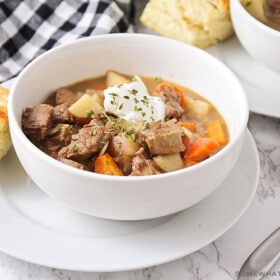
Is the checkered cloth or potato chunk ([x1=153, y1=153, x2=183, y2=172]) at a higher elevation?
potato chunk ([x1=153, y1=153, x2=183, y2=172])

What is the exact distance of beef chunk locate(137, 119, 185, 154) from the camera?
2.36 metres

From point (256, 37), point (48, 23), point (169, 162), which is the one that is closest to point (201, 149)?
point (169, 162)

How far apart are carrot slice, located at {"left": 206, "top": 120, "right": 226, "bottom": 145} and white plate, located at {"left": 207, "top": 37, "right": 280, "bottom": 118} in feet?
1.48

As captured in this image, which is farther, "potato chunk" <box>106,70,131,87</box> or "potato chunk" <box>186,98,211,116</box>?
"potato chunk" <box>106,70,131,87</box>

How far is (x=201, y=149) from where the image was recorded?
2480mm

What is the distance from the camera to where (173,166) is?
7.84ft

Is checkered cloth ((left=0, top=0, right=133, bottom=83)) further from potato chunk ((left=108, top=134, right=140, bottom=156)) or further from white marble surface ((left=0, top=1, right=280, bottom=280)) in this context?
white marble surface ((left=0, top=1, right=280, bottom=280))

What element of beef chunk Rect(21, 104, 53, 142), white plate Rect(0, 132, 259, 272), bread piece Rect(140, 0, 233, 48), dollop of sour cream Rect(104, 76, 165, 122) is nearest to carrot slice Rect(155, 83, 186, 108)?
dollop of sour cream Rect(104, 76, 165, 122)

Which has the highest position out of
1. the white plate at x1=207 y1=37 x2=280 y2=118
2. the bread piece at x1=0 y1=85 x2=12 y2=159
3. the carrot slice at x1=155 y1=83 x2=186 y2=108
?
the bread piece at x1=0 y1=85 x2=12 y2=159

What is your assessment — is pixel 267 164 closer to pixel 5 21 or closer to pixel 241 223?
pixel 241 223

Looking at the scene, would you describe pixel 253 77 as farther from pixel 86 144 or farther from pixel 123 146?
pixel 86 144

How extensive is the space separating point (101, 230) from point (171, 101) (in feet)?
2.25

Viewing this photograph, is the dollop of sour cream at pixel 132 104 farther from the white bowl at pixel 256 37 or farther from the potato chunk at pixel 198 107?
the white bowl at pixel 256 37

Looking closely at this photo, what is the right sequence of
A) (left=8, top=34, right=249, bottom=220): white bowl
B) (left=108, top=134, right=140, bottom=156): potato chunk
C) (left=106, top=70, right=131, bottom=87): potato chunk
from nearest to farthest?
1. (left=8, top=34, right=249, bottom=220): white bowl
2. (left=108, top=134, right=140, bottom=156): potato chunk
3. (left=106, top=70, right=131, bottom=87): potato chunk
